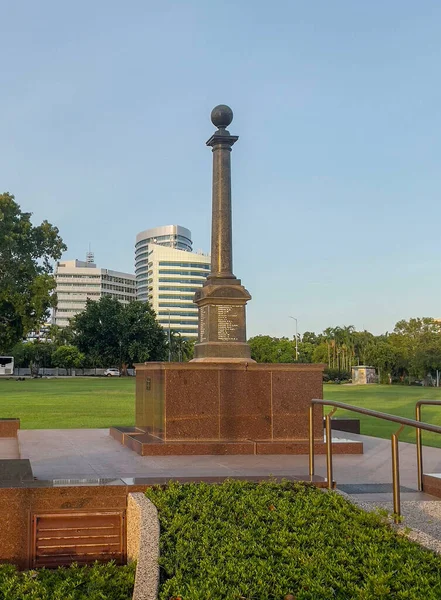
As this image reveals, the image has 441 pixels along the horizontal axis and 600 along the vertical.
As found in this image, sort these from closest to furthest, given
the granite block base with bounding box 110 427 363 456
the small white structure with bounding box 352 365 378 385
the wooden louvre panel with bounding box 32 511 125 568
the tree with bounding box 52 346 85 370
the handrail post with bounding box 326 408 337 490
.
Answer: the wooden louvre panel with bounding box 32 511 125 568 < the handrail post with bounding box 326 408 337 490 < the granite block base with bounding box 110 427 363 456 < the small white structure with bounding box 352 365 378 385 < the tree with bounding box 52 346 85 370

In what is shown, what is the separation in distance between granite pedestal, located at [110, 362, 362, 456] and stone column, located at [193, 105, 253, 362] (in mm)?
1419

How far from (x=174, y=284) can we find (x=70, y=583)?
162028 millimetres

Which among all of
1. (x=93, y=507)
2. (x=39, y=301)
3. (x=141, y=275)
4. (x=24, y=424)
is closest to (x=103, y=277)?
(x=141, y=275)

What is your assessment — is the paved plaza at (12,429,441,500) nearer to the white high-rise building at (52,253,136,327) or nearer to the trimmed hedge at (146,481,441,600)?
the trimmed hedge at (146,481,441,600)

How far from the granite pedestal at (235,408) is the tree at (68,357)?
232 ft

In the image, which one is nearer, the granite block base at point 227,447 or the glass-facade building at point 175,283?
the granite block base at point 227,447

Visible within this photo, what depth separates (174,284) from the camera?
6550 inches

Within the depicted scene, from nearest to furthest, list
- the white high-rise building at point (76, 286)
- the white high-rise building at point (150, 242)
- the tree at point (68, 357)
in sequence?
1. the tree at point (68, 357)
2. the white high-rise building at point (76, 286)
3. the white high-rise building at point (150, 242)

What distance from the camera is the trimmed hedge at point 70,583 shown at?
4.55 metres

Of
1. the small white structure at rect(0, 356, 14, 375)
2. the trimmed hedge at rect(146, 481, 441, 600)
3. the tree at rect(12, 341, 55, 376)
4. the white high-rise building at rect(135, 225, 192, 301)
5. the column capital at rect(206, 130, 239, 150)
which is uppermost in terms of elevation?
the white high-rise building at rect(135, 225, 192, 301)

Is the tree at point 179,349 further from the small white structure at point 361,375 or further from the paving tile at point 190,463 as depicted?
the paving tile at point 190,463

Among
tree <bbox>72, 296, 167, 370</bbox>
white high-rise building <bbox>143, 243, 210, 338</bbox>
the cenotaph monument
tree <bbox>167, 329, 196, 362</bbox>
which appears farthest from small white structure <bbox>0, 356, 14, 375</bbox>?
white high-rise building <bbox>143, 243, 210, 338</bbox>

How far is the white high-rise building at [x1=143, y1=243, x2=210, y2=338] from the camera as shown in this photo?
165 meters

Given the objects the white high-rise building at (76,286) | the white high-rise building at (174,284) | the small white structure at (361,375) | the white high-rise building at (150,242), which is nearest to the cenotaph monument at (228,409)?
the small white structure at (361,375)
